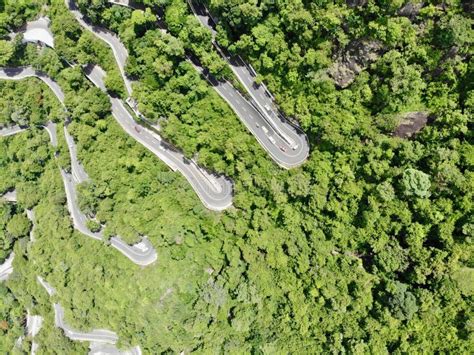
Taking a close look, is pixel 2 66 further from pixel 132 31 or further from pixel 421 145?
pixel 421 145

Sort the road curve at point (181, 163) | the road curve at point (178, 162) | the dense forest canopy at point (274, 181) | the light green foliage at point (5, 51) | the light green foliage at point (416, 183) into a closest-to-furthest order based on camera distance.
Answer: the light green foliage at point (416, 183) → the dense forest canopy at point (274, 181) → the light green foliage at point (5, 51) → the road curve at point (178, 162) → the road curve at point (181, 163)

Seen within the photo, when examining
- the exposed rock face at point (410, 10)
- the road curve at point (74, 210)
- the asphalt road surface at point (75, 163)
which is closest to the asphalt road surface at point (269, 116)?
the exposed rock face at point (410, 10)

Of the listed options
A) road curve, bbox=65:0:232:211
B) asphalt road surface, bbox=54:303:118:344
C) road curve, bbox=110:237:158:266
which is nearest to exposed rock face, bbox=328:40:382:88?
road curve, bbox=65:0:232:211

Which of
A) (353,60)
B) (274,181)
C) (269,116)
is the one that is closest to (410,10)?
(353,60)

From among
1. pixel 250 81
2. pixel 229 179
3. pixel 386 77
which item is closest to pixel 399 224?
pixel 386 77

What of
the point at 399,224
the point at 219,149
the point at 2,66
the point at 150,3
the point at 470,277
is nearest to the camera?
the point at 470,277

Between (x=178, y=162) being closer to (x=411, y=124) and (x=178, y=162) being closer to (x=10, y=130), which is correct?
(x=10, y=130)

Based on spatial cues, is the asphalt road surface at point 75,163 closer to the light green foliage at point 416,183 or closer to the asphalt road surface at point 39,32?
the asphalt road surface at point 39,32
